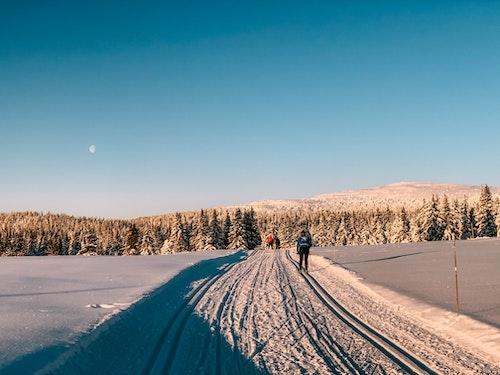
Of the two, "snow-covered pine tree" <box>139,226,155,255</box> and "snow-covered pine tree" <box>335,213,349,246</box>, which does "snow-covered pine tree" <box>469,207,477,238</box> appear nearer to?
"snow-covered pine tree" <box>335,213,349,246</box>

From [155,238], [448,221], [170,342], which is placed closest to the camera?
[170,342]

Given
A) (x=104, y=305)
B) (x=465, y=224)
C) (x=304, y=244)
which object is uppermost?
(x=465, y=224)

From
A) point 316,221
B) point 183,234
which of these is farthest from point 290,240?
point 183,234

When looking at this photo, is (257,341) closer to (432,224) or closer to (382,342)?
(382,342)

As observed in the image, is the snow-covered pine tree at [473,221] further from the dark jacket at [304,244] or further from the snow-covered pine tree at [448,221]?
the dark jacket at [304,244]

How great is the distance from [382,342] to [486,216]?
74.7 metres

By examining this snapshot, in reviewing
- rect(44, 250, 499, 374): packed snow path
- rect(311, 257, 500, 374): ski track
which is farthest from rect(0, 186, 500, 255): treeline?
rect(44, 250, 499, 374): packed snow path

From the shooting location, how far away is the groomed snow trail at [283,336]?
7.34 meters

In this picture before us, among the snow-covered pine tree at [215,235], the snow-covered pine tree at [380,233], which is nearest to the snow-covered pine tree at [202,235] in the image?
the snow-covered pine tree at [215,235]

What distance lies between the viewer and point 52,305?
11188mm

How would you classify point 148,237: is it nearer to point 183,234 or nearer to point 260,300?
point 183,234

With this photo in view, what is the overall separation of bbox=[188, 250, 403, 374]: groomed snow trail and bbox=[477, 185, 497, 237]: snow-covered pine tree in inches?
2704

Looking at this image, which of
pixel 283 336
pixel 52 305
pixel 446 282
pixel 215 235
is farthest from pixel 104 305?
pixel 215 235

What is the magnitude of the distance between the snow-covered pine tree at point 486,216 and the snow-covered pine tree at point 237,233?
127 feet
